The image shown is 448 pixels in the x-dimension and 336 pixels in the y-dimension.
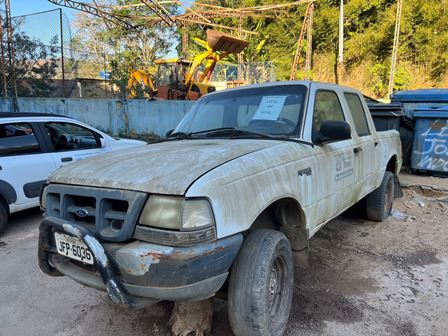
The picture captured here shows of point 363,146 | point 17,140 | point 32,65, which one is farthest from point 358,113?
point 32,65

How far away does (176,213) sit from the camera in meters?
1.89

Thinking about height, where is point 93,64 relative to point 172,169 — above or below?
above

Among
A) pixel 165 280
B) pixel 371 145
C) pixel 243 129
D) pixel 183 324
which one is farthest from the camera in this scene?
pixel 371 145

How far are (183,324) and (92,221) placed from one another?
3.25 ft

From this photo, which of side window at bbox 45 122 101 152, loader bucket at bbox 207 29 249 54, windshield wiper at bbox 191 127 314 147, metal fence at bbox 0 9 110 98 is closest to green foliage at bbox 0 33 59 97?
metal fence at bbox 0 9 110 98

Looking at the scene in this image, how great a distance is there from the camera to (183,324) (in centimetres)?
249

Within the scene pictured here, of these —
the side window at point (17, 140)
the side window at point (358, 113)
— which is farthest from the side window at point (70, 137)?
the side window at point (358, 113)

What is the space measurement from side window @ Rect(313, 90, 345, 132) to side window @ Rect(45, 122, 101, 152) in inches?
151

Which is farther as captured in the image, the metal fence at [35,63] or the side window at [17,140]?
the metal fence at [35,63]

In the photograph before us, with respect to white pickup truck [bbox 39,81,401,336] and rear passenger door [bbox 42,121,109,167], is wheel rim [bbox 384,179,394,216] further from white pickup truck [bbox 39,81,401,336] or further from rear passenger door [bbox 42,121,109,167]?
rear passenger door [bbox 42,121,109,167]

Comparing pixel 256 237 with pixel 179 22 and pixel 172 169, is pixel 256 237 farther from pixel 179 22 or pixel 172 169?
pixel 179 22

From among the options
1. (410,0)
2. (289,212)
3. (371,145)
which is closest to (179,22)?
(410,0)

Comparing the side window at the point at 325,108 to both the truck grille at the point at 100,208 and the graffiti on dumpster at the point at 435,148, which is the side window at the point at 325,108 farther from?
the graffiti on dumpster at the point at 435,148

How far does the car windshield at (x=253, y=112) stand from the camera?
10.0 ft
